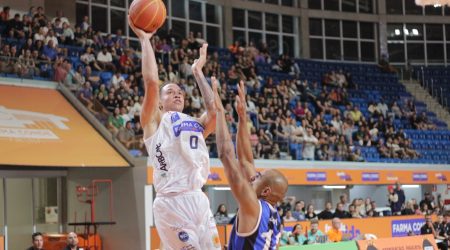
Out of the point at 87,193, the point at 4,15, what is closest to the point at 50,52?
the point at 4,15

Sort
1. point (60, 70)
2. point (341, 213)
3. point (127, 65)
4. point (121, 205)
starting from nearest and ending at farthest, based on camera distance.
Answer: point (121, 205) < point (341, 213) < point (60, 70) < point (127, 65)

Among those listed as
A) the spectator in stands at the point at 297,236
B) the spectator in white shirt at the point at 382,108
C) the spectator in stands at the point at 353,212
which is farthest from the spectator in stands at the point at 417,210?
the spectator in stands at the point at 297,236

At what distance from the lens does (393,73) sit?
3428 centimetres

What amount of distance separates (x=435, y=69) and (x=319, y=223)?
18674 millimetres

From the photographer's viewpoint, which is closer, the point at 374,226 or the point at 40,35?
the point at 40,35

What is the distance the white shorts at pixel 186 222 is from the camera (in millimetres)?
6484

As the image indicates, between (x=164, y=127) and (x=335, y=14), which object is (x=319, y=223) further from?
(x=335, y=14)

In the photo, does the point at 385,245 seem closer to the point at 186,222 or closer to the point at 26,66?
the point at 26,66

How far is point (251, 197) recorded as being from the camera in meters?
5.01

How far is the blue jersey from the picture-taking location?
17.2ft

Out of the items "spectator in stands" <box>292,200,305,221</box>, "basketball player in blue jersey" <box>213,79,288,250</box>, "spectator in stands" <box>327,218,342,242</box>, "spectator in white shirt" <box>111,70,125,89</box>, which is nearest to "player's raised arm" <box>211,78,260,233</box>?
"basketball player in blue jersey" <box>213,79,288,250</box>

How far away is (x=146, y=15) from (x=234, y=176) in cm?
257

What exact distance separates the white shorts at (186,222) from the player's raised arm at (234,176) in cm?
141

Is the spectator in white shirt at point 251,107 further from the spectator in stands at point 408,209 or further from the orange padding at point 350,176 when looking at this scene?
the spectator in stands at point 408,209
